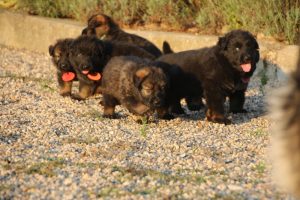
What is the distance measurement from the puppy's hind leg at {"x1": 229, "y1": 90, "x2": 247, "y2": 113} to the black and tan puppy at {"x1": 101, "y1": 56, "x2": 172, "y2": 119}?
0.82 meters

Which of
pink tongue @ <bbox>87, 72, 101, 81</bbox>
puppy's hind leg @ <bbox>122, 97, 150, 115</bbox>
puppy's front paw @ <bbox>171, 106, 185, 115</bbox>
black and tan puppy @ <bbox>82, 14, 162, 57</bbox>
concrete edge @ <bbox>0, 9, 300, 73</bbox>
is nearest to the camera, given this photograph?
puppy's hind leg @ <bbox>122, 97, 150, 115</bbox>

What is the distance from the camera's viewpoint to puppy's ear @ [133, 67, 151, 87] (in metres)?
8.15

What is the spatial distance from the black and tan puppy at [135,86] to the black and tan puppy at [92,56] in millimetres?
659

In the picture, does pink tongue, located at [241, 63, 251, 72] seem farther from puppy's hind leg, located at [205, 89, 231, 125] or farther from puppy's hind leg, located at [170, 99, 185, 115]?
puppy's hind leg, located at [170, 99, 185, 115]

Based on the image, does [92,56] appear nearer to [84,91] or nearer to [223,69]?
[84,91]

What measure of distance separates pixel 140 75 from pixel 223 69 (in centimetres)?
99

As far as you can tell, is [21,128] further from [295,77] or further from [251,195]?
[295,77]

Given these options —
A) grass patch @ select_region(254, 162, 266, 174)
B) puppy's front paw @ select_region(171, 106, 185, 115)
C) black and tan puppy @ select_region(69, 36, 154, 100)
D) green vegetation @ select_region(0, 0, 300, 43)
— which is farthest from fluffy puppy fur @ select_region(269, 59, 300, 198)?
green vegetation @ select_region(0, 0, 300, 43)

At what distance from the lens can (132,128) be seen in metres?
7.98

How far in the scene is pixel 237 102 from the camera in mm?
9016

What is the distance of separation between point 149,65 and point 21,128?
1618 mm

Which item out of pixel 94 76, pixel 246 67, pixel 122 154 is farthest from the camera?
pixel 94 76

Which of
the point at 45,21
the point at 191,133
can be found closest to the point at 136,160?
the point at 191,133

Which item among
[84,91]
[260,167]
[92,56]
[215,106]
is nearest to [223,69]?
[215,106]
